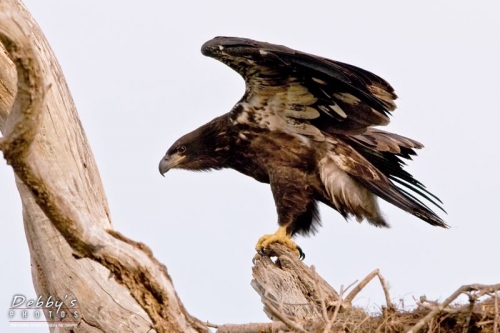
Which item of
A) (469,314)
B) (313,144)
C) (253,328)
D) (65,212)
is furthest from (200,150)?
(65,212)

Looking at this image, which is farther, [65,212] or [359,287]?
[359,287]

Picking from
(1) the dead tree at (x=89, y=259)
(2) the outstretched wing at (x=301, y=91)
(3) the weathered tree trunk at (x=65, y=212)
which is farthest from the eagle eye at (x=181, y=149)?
(3) the weathered tree trunk at (x=65, y=212)

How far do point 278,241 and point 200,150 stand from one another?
1.39 m

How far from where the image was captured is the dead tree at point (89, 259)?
3.72m

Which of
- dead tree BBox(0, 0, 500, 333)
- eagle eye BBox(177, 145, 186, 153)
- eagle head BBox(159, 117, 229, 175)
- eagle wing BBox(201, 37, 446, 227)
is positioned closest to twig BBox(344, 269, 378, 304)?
dead tree BBox(0, 0, 500, 333)

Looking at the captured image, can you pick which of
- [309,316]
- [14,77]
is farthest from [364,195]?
[14,77]

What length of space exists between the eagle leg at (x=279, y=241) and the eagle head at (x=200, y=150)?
104 cm

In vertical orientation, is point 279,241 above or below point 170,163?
below

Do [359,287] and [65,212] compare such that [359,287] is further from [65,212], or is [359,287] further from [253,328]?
[65,212]

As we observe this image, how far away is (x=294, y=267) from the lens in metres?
6.39

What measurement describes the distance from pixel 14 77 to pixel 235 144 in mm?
2596

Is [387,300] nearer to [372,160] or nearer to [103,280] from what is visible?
[103,280]

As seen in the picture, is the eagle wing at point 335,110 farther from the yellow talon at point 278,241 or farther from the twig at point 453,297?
the twig at point 453,297

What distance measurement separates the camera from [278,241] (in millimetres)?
7262
